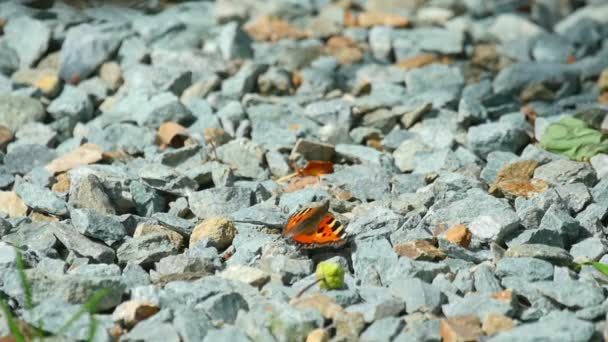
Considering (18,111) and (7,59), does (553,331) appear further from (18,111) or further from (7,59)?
(7,59)

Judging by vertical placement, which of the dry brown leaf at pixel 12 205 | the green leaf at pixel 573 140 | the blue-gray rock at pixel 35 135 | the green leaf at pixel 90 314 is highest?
the green leaf at pixel 90 314

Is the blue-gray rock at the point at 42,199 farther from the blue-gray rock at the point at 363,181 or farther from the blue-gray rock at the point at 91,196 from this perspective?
the blue-gray rock at the point at 363,181

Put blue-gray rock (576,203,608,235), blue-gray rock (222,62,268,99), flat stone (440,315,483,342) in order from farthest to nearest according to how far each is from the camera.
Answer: blue-gray rock (222,62,268,99) < blue-gray rock (576,203,608,235) < flat stone (440,315,483,342)

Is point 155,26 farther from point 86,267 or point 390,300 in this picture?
point 390,300

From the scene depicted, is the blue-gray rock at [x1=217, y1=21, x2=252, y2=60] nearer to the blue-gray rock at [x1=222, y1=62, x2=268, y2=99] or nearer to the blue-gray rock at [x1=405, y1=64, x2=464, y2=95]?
the blue-gray rock at [x1=222, y1=62, x2=268, y2=99]

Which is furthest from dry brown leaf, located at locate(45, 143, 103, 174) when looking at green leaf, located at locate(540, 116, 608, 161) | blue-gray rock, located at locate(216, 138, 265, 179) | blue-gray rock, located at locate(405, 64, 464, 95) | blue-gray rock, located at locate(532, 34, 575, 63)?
blue-gray rock, located at locate(532, 34, 575, 63)

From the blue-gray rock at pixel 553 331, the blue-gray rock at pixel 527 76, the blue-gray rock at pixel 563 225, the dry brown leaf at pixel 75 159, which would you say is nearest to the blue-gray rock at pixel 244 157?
the dry brown leaf at pixel 75 159

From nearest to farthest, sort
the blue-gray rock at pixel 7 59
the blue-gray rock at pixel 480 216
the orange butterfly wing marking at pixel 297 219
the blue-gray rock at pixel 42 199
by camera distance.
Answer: the orange butterfly wing marking at pixel 297 219 < the blue-gray rock at pixel 480 216 < the blue-gray rock at pixel 42 199 < the blue-gray rock at pixel 7 59
